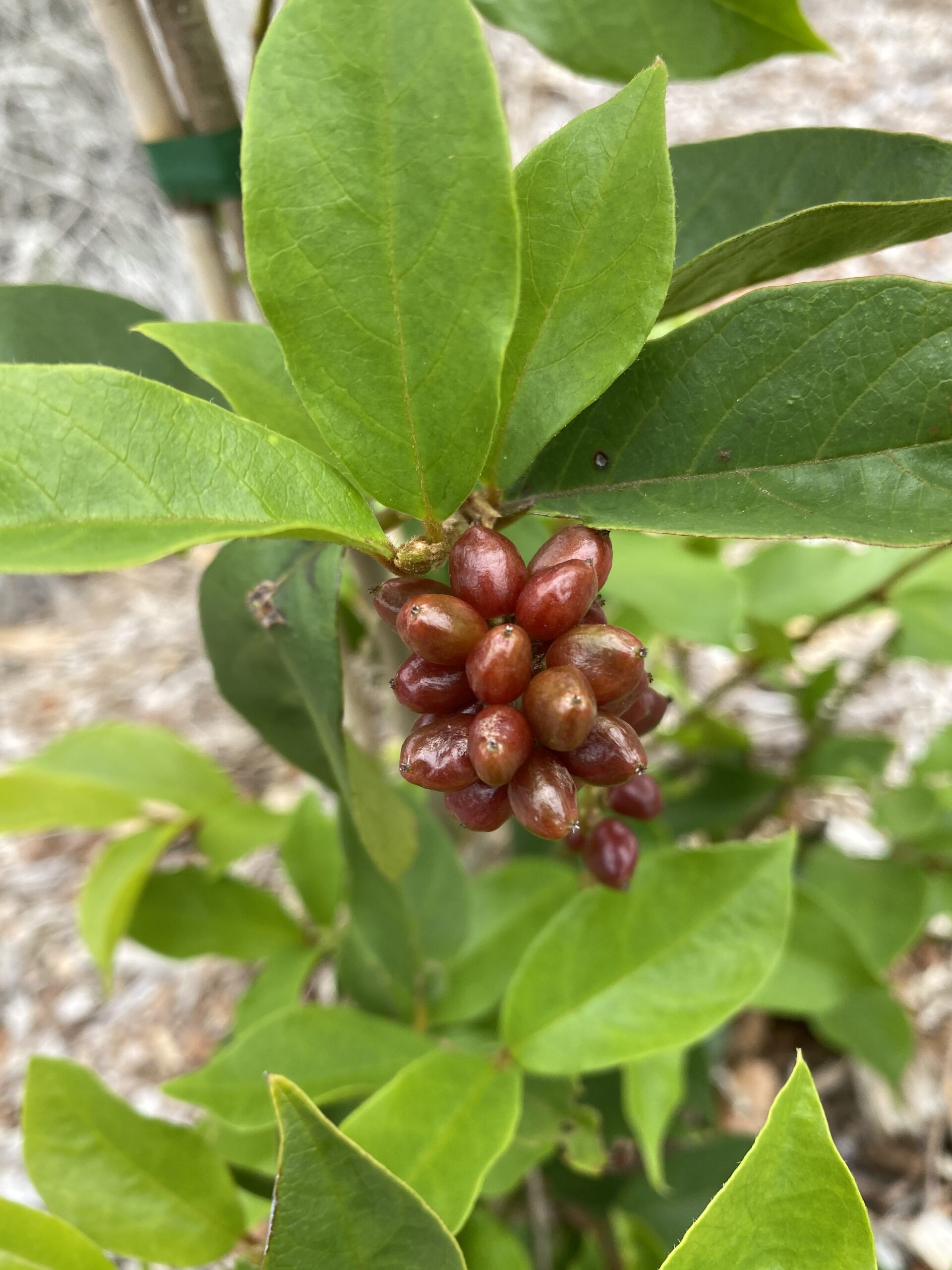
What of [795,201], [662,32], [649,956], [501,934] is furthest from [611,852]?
[662,32]

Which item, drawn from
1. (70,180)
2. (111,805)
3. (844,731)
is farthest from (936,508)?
(70,180)

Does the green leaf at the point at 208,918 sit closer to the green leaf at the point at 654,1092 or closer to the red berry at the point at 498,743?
the green leaf at the point at 654,1092

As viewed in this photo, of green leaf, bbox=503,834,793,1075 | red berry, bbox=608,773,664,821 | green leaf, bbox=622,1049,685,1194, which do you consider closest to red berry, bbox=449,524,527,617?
red berry, bbox=608,773,664,821

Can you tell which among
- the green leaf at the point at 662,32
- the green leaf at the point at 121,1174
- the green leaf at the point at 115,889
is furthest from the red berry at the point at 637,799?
the green leaf at the point at 115,889

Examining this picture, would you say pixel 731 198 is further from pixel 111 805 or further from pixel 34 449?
pixel 111 805

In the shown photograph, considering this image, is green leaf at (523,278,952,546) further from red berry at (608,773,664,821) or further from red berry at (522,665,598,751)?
red berry at (608,773,664,821)

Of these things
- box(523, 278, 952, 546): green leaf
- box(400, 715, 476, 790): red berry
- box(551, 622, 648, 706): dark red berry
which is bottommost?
box(400, 715, 476, 790): red berry
